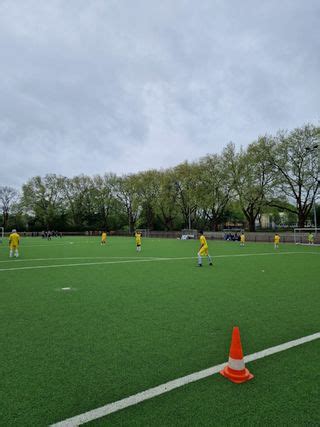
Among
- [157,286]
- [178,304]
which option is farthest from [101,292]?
[178,304]

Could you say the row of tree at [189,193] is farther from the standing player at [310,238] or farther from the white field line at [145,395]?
the white field line at [145,395]

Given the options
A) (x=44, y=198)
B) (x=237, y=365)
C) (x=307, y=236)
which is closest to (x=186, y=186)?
(x=307, y=236)

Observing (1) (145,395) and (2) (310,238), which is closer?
(1) (145,395)

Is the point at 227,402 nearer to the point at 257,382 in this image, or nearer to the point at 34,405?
the point at 257,382

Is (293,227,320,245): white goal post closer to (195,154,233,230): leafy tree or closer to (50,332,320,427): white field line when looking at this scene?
(195,154,233,230): leafy tree

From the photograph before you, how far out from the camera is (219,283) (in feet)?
31.7

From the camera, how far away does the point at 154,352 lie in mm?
4281

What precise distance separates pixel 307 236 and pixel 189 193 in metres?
26.9

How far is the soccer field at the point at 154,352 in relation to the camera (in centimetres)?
296

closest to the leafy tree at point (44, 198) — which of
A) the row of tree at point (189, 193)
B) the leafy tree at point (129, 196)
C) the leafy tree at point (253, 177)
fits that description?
the row of tree at point (189, 193)

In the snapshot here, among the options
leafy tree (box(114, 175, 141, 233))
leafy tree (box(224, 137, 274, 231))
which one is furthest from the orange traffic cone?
leafy tree (box(114, 175, 141, 233))

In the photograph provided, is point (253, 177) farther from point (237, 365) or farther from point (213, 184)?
point (237, 365)

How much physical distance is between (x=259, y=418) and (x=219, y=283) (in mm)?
6895

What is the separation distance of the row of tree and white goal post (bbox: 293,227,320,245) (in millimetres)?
7815
